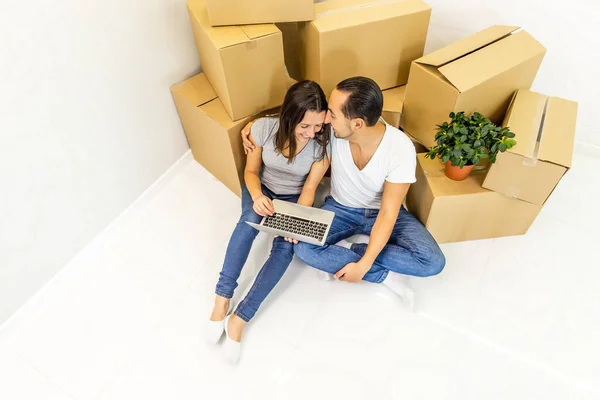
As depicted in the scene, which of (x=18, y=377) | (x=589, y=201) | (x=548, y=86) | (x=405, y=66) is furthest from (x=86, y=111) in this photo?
(x=589, y=201)

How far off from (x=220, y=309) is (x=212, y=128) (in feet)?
2.19

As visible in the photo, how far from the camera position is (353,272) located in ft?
4.81

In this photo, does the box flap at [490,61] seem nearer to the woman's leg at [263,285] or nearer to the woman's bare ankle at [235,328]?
the woman's leg at [263,285]

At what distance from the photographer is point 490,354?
1414 millimetres

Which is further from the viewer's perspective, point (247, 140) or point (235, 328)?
point (247, 140)

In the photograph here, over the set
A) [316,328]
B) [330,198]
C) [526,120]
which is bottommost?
[316,328]

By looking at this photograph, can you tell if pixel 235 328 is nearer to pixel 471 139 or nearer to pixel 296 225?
pixel 296 225

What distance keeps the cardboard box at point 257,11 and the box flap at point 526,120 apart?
75 cm

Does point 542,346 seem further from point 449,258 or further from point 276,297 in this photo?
point 276,297

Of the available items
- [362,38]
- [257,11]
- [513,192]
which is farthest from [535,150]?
[257,11]

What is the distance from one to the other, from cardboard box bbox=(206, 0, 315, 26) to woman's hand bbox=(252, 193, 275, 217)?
0.59 meters

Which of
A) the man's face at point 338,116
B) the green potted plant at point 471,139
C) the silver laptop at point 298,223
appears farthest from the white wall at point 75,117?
the green potted plant at point 471,139

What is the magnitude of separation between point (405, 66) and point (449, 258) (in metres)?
0.76

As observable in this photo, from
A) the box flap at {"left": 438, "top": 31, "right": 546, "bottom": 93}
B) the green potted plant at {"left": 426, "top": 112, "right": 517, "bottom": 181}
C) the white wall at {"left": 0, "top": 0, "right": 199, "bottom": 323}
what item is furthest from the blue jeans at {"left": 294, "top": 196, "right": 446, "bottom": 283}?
the white wall at {"left": 0, "top": 0, "right": 199, "bottom": 323}
